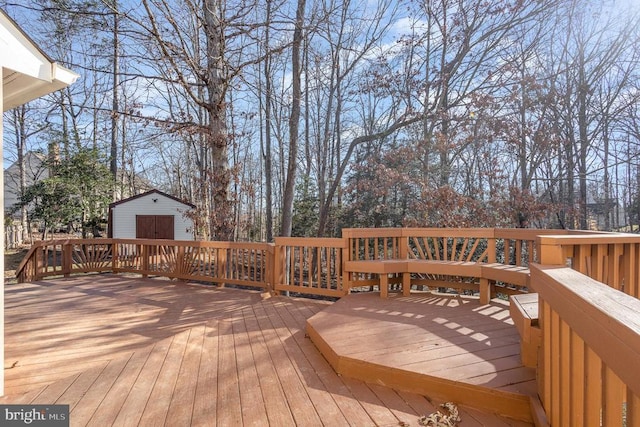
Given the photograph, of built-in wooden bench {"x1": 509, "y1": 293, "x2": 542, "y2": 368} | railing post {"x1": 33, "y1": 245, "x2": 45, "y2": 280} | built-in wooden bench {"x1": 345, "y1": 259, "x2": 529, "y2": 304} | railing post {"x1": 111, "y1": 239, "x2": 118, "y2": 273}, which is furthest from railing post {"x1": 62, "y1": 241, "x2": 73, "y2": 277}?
built-in wooden bench {"x1": 509, "y1": 293, "x2": 542, "y2": 368}

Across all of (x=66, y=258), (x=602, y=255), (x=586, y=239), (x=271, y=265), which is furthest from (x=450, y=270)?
(x=66, y=258)

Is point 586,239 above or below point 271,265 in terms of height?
above

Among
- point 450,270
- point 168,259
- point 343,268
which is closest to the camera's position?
point 450,270

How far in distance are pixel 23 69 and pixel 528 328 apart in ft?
12.5

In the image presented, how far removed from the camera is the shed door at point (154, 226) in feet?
42.3

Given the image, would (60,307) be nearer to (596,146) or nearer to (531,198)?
(531,198)

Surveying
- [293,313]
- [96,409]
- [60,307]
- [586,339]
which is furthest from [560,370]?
[60,307]

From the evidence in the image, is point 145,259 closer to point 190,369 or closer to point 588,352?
point 190,369

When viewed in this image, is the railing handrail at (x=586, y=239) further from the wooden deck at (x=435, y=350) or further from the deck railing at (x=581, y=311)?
the wooden deck at (x=435, y=350)

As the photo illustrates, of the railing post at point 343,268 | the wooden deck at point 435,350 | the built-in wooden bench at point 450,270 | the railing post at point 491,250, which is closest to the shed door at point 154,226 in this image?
the railing post at point 343,268

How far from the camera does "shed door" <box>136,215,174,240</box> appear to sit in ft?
42.3

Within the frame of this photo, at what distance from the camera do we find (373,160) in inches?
322

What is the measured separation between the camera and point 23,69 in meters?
2.34

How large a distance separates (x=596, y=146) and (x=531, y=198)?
16.2 feet
